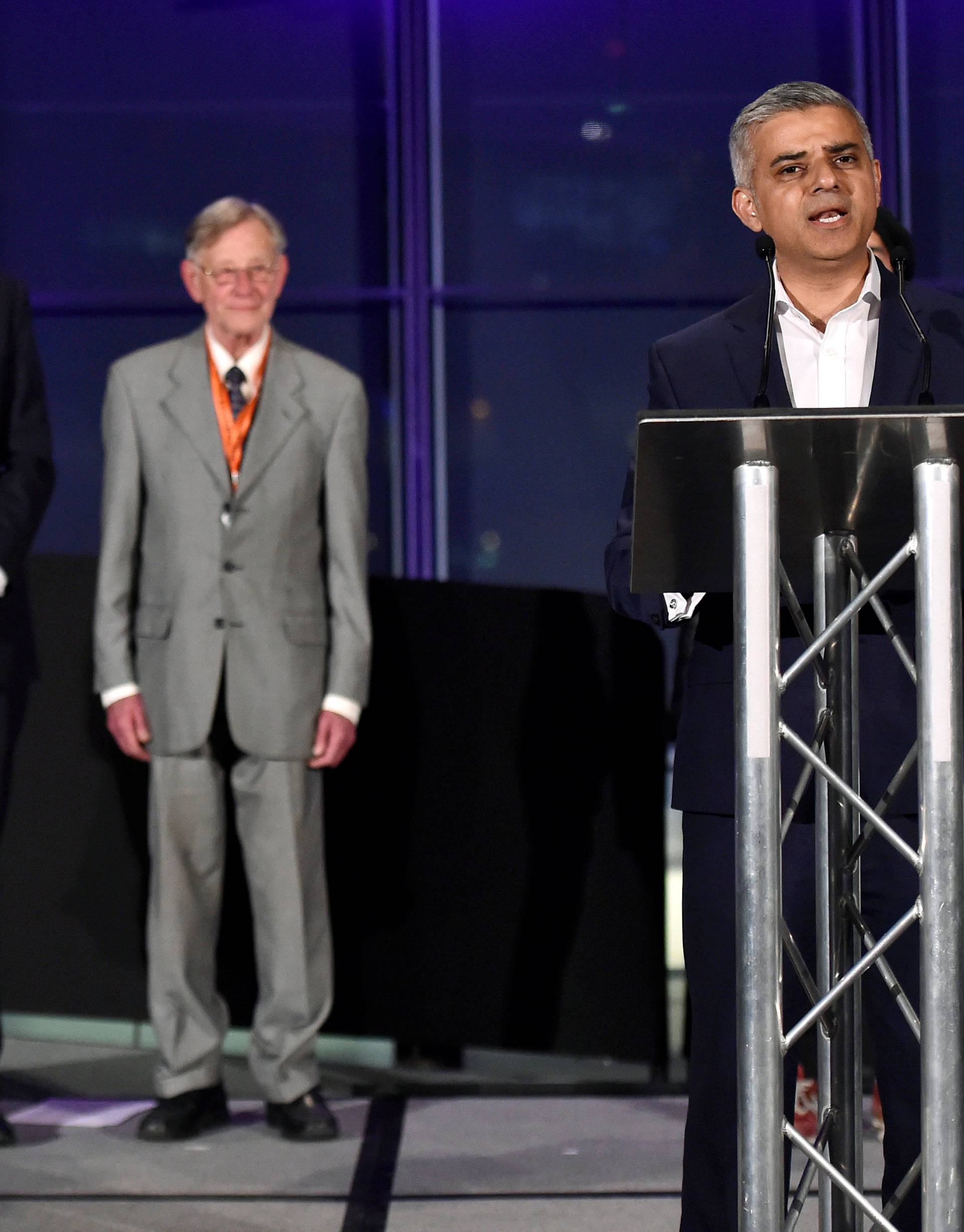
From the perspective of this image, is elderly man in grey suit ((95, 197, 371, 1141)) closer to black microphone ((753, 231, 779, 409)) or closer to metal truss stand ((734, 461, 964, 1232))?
black microphone ((753, 231, 779, 409))

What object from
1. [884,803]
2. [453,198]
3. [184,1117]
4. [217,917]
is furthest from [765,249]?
[453,198]

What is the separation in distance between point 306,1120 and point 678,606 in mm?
1899

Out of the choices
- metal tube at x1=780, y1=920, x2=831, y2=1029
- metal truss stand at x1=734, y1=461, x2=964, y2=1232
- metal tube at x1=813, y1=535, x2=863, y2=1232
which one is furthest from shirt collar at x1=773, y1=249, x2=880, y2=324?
metal tube at x1=780, y1=920, x2=831, y2=1029

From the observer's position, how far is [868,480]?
5.93 ft

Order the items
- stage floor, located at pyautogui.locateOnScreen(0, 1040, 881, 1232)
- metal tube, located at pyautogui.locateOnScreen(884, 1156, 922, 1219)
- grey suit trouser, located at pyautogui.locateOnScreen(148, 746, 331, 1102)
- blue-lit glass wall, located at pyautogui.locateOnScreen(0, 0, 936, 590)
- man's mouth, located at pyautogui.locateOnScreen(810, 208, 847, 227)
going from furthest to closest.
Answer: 1. blue-lit glass wall, located at pyautogui.locateOnScreen(0, 0, 936, 590)
2. grey suit trouser, located at pyautogui.locateOnScreen(148, 746, 331, 1102)
3. stage floor, located at pyautogui.locateOnScreen(0, 1040, 881, 1232)
4. man's mouth, located at pyautogui.locateOnScreen(810, 208, 847, 227)
5. metal tube, located at pyautogui.locateOnScreen(884, 1156, 922, 1219)

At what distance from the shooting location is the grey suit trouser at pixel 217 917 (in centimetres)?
362

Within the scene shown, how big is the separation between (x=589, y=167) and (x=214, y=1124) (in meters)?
2.92

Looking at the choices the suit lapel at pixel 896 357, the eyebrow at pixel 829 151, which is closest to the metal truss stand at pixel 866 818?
the suit lapel at pixel 896 357

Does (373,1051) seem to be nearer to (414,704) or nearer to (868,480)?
(414,704)

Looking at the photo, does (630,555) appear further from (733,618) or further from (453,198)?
(453,198)

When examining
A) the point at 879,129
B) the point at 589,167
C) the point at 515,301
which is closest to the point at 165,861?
the point at 515,301

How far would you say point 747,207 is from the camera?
2.29 metres

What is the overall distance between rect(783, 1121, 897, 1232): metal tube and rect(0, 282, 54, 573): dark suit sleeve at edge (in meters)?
2.16

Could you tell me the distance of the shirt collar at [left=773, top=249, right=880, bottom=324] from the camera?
7.23 ft
